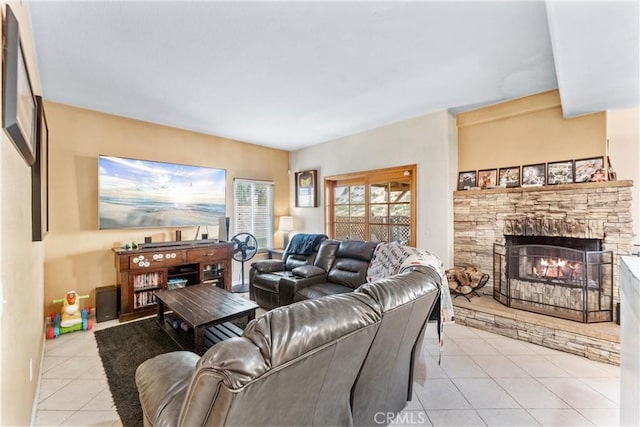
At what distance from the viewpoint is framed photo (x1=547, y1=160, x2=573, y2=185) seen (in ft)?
9.80

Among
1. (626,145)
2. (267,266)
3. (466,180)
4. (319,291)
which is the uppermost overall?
(626,145)

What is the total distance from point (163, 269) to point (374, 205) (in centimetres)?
315

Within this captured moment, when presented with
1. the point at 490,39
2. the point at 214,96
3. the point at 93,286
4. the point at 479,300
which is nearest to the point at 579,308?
the point at 479,300

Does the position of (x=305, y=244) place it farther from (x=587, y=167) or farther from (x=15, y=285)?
(x=587, y=167)

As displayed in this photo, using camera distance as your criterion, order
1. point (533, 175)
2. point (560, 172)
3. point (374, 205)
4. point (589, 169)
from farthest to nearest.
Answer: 1. point (374, 205)
2. point (533, 175)
3. point (560, 172)
4. point (589, 169)

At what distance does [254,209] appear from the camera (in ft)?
17.0

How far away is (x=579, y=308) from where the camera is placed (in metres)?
2.71

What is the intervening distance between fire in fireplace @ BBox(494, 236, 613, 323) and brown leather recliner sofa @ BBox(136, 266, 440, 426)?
7.18 feet

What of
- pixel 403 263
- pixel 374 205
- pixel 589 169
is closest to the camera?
pixel 403 263

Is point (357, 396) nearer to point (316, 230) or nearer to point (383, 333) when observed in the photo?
point (383, 333)

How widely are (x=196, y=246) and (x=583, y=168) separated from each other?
184 inches

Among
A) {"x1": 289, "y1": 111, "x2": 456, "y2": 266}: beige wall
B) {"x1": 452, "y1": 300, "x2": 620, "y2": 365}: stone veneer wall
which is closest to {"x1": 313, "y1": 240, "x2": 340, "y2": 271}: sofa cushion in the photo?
{"x1": 289, "y1": 111, "x2": 456, "y2": 266}: beige wall

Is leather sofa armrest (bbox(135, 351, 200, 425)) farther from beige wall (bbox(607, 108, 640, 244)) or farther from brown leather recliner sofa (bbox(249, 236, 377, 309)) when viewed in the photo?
beige wall (bbox(607, 108, 640, 244))

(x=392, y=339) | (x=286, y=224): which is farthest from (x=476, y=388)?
(x=286, y=224)
